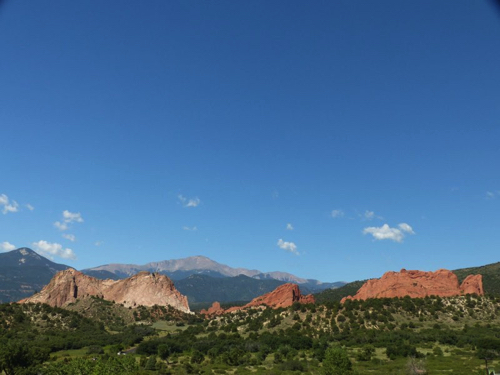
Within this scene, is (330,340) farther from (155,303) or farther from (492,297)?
(155,303)

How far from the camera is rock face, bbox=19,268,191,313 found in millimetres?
148750

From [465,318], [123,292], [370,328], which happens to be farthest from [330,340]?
[123,292]

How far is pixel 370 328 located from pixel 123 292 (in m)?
109

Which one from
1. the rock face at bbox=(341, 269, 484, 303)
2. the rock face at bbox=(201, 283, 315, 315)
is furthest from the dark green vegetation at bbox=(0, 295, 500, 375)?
the rock face at bbox=(201, 283, 315, 315)

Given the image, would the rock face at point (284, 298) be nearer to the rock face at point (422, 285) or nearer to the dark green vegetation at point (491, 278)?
the rock face at point (422, 285)

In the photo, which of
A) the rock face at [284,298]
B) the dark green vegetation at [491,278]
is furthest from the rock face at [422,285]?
the dark green vegetation at [491,278]

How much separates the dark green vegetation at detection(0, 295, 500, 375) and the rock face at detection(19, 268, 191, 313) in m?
21.8

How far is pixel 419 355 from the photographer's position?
2361 inches

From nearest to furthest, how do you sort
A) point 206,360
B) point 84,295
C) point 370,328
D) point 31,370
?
point 31,370 < point 206,360 < point 370,328 < point 84,295

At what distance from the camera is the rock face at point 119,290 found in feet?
488

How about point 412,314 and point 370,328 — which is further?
point 412,314

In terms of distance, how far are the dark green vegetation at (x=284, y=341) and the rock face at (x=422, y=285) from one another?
7443 millimetres

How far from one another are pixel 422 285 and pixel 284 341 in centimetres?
5918

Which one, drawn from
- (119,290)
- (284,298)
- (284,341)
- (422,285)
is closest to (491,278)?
(422,285)
